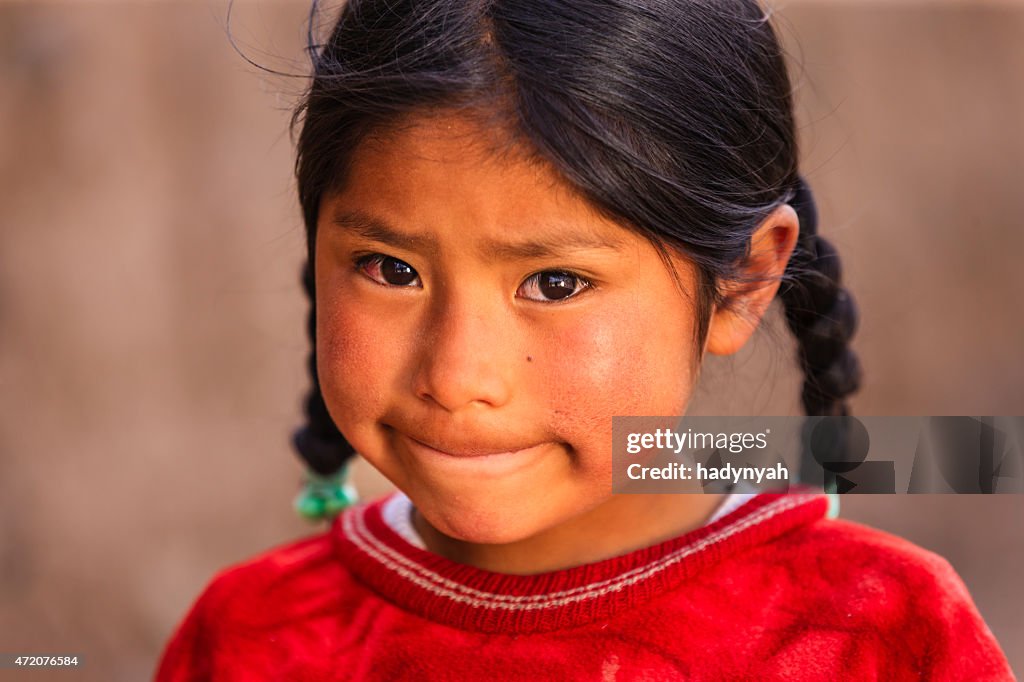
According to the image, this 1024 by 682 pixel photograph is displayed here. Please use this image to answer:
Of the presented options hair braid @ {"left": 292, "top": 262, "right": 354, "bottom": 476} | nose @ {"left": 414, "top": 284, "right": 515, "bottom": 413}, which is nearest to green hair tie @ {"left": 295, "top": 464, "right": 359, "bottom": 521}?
hair braid @ {"left": 292, "top": 262, "right": 354, "bottom": 476}

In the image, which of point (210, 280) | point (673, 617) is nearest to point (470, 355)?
point (673, 617)

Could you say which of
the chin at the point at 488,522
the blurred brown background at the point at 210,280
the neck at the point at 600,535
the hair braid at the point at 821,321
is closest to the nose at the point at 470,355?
the chin at the point at 488,522

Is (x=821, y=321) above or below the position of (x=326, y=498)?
above

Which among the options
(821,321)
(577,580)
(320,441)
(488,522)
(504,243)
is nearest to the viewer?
(504,243)

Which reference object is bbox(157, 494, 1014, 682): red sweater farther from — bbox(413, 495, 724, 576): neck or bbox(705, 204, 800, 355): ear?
bbox(705, 204, 800, 355): ear

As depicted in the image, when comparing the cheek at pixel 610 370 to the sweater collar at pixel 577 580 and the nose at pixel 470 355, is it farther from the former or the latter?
the sweater collar at pixel 577 580

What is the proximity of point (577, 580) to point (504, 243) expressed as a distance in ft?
1.51

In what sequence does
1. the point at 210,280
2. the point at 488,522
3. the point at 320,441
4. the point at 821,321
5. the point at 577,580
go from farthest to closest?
1. the point at 210,280
2. the point at 320,441
3. the point at 821,321
4. the point at 577,580
5. the point at 488,522

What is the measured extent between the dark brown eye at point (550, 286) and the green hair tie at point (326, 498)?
0.85 m

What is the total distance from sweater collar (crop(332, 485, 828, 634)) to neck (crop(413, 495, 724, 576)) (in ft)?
0.08

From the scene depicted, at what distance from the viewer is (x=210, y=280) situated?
3162 millimetres

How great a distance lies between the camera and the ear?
1.43 metres

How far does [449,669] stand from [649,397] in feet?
1.35

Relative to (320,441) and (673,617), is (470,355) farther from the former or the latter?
(320,441)
